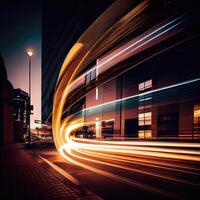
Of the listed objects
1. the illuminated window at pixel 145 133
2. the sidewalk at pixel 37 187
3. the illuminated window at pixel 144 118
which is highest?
the illuminated window at pixel 144 118

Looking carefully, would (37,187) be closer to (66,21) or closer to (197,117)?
(197,117)

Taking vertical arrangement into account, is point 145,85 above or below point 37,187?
above

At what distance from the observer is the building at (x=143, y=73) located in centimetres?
631

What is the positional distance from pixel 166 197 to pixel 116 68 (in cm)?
622

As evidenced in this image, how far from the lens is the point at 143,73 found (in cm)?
2241

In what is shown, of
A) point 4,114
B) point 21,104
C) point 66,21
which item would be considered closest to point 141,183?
point 4,114

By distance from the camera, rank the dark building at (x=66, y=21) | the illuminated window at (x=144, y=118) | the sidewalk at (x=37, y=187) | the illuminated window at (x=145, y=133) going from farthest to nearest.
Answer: the dark building at (x=66, y=21) → the illuminated window at (x=144, y=118) → the illuminated window at (x=145, y=133) → the sidewalk at (x=37, y=187)

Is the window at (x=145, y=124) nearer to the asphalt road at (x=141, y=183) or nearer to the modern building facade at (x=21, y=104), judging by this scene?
the modern building facade at (x=21, y=104)

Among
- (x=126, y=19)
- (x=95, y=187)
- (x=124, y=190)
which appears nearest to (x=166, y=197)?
(x=124, y=190)

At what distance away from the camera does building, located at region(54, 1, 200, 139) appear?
6.31 metres

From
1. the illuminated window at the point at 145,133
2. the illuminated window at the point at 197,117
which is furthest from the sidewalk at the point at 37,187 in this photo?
the illuminated window at the point at 145,133

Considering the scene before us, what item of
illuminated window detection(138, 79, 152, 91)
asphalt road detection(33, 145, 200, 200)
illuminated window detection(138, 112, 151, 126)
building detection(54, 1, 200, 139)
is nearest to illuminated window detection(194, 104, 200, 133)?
building detection(54, 1, 200, 139)

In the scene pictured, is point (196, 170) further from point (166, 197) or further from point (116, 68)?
point (116, 68)

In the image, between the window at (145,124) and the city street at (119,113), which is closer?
the city street at (119,113)
